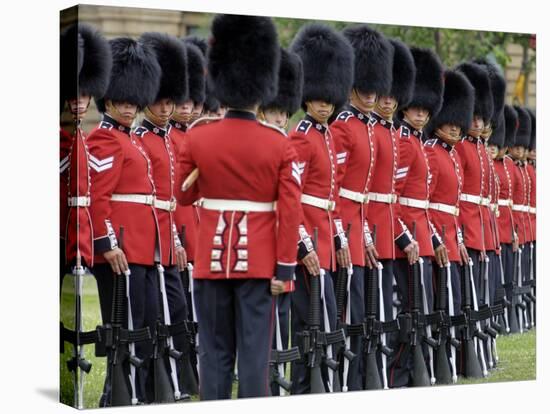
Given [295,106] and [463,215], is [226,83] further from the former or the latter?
[463,215]

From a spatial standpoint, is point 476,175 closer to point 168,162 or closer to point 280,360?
point 280,360

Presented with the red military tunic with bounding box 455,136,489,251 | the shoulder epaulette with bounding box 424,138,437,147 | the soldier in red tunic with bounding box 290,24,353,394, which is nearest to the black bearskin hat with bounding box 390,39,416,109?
the shoulder epaulette with bounding box 424,138,437,147

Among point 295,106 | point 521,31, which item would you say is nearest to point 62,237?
point 295,106

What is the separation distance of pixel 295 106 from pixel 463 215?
1.92m

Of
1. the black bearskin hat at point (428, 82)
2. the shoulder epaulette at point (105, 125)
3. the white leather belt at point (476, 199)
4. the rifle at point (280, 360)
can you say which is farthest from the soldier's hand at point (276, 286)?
the white leather belt at point (476, 199)

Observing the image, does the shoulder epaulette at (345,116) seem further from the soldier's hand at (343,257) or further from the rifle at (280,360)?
the rifle at (280,360)

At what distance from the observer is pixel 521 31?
10875 mm

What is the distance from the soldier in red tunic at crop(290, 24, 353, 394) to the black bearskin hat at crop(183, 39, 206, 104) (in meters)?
0.64

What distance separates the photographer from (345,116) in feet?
31.6

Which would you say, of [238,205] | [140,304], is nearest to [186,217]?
[140,304]

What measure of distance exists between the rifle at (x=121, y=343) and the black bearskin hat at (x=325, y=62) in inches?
64.5

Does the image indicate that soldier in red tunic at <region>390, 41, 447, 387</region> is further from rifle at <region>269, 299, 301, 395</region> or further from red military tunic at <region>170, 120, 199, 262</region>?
red military tunic at <region>170, 120, 199, 262</region>

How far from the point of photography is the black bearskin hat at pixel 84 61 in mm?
8656

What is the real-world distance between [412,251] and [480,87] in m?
1.46
